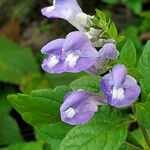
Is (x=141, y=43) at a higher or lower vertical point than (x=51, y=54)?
lower

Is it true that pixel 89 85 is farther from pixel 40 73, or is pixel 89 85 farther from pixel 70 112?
pixel 40 73

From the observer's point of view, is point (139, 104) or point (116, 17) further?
point (116, 17)

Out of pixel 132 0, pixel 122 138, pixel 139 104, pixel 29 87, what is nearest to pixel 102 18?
pixel 139 104

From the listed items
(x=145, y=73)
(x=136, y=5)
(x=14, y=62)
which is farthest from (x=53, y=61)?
(x=14, y=62)

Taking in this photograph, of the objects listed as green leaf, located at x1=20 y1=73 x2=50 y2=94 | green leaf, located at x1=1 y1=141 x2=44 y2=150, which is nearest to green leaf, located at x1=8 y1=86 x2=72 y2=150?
green leaf, located at x1=1 y1=141 x2=44 y2=150

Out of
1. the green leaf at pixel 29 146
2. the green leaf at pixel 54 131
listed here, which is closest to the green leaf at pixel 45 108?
the green leaf at pixel 54 131

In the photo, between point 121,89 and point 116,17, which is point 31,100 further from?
point 116,17

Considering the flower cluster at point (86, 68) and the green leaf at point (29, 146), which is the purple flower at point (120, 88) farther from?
the green leaf at point (29, 146)
